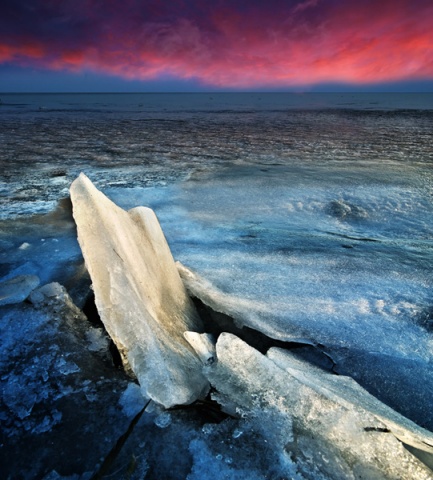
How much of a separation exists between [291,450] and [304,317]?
111cm

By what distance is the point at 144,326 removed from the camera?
1568 millimetres

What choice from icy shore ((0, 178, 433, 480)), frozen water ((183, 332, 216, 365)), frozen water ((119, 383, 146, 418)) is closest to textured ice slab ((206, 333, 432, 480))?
icy shore ((0, 178, 433, 480))

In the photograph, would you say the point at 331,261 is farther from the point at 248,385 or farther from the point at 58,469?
the point at 58,469

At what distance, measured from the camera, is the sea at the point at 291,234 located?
208 cm

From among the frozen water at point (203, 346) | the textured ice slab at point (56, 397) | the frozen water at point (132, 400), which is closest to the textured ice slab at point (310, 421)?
the frozen water at point (203, 346)

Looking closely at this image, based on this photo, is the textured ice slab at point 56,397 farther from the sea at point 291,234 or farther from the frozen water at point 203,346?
the sea at point 291,234

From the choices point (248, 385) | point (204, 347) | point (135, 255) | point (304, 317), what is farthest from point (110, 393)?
point (304, 317)

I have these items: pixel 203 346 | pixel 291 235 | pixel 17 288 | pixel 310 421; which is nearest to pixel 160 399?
pixel 203 346

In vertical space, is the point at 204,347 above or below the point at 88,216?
below

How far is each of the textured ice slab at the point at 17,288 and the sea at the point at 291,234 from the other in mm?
191

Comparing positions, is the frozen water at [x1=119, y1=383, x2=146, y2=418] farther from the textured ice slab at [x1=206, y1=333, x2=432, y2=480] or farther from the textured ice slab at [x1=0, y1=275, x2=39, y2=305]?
the textured ice slab at [x1=0, y1=275, x2=39, y2=305]

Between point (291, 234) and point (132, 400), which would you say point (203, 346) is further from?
point (291, 234)

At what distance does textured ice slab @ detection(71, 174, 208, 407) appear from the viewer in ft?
4.74

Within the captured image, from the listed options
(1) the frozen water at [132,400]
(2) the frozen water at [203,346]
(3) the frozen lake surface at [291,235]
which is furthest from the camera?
(3) the frozen lake surface at [291,235]
